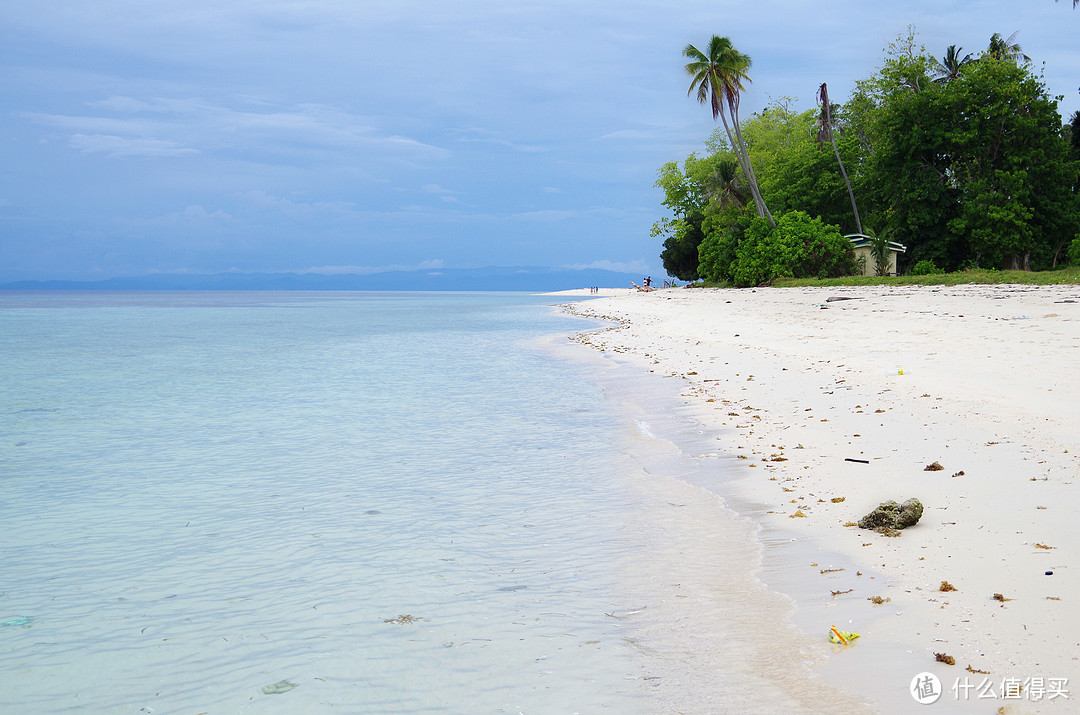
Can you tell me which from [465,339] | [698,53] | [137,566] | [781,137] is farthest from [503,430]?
[781,137]

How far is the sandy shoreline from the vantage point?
9.85 ft

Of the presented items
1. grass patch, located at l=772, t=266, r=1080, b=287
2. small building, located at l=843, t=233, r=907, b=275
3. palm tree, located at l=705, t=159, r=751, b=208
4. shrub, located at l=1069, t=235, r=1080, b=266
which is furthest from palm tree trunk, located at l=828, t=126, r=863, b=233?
shrub, located at l=1069, t=235, r=1080, b=266

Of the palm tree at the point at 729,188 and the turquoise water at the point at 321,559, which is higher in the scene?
the palm tree at the point at 729,188

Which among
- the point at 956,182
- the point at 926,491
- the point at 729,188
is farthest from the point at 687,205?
the point at 926,491

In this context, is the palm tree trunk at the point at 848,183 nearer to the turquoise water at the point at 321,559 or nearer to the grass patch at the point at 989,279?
the grass patch at the point at 989,279

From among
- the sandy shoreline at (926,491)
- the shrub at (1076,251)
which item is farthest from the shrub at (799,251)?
the sandy shoreline at (926,491)

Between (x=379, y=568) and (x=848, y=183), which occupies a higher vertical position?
(x=848, y=183)

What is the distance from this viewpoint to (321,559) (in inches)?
193

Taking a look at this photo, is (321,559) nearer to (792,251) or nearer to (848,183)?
(792,251)

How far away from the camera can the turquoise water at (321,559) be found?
3.33 metres

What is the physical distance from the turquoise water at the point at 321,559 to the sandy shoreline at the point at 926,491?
1128 mm

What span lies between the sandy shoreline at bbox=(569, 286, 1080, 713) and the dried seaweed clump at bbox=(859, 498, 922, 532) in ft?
0.27

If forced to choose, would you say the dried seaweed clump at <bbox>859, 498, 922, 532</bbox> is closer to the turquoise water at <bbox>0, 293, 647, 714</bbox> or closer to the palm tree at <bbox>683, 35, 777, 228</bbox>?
the turquoise water at <bbox>0, 293, 647, 714</bbox>

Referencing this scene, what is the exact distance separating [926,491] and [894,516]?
725 mm
